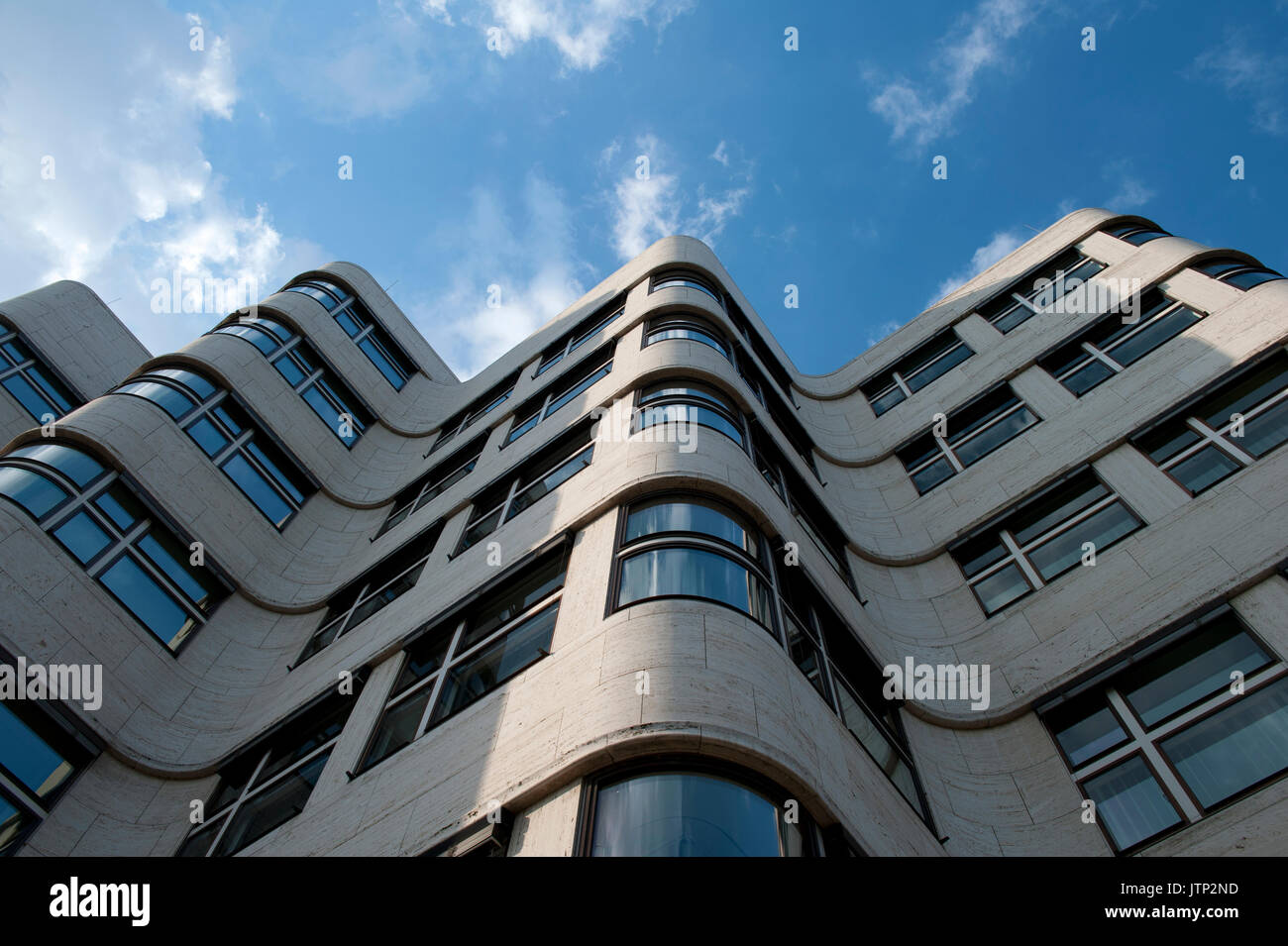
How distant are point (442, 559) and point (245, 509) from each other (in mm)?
5288

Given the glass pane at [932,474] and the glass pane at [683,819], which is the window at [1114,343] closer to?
the glass pane at [932,474]

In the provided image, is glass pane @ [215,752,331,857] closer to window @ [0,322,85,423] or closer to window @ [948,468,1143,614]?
window @ [948,468,1143,614]

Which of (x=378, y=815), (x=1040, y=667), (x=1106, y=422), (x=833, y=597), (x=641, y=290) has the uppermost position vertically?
(x=641, y=290)

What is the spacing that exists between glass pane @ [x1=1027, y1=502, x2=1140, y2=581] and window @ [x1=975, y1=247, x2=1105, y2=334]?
28.1 feet

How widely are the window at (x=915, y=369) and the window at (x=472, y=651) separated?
530 inches

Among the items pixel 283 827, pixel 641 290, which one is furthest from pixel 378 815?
pixel 641 290

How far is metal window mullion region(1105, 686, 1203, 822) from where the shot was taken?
9.16m

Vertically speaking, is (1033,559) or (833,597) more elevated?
(1033,559)

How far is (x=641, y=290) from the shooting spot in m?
22.6

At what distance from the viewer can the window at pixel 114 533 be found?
14.2 meters

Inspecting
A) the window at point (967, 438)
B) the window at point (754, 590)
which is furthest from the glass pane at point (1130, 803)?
the window at point (967, 438)

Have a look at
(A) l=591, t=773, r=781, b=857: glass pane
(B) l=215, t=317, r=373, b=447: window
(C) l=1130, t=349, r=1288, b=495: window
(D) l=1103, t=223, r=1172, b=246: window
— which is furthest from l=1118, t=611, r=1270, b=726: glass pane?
(B) l=215, t=317, r=373, b=447: window

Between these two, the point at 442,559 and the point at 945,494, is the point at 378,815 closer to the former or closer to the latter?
the point at 442,559

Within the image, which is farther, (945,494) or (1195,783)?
(945,494)
